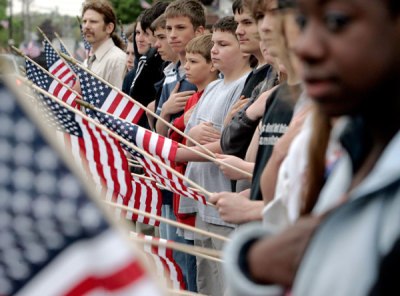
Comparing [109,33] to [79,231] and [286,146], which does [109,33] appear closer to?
[286,146]

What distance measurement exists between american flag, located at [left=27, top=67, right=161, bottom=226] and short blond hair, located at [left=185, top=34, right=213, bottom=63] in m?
1.33

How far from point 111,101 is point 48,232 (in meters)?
4.34

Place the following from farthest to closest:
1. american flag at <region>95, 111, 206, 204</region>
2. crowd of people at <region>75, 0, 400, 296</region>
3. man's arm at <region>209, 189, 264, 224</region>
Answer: american flag at <region>95, 111, 206, 204</region> < man's arm at <region>209, 189, 264, 224</region> < crowd of people at <region>75, 0, 400, 296</region>

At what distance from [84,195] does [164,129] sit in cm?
520

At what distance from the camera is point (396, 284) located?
1239mm

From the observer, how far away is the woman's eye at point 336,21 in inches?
52.9

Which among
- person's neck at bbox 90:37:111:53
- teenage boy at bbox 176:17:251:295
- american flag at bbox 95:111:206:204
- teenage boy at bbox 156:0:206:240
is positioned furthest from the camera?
person's neck at bbox 90:37:111:53

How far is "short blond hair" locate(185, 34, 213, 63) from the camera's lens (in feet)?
19.6

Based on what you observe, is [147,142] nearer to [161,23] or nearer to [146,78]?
[161,23]

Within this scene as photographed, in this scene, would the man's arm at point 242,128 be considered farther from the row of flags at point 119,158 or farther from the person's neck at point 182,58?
the person's neck at point 182,58


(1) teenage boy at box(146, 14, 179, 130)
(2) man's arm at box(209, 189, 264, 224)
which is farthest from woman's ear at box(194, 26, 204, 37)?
(2) man's arm at box(209, 189, 264, 224)

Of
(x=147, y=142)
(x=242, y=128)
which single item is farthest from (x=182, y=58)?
(x=242, y=128)

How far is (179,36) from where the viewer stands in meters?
6.73

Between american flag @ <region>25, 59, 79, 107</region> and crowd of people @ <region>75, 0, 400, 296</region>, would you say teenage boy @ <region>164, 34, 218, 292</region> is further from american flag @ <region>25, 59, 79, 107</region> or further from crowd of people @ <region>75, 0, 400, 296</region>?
crowd of people @ <region>75, 0, 400, 296</region>
